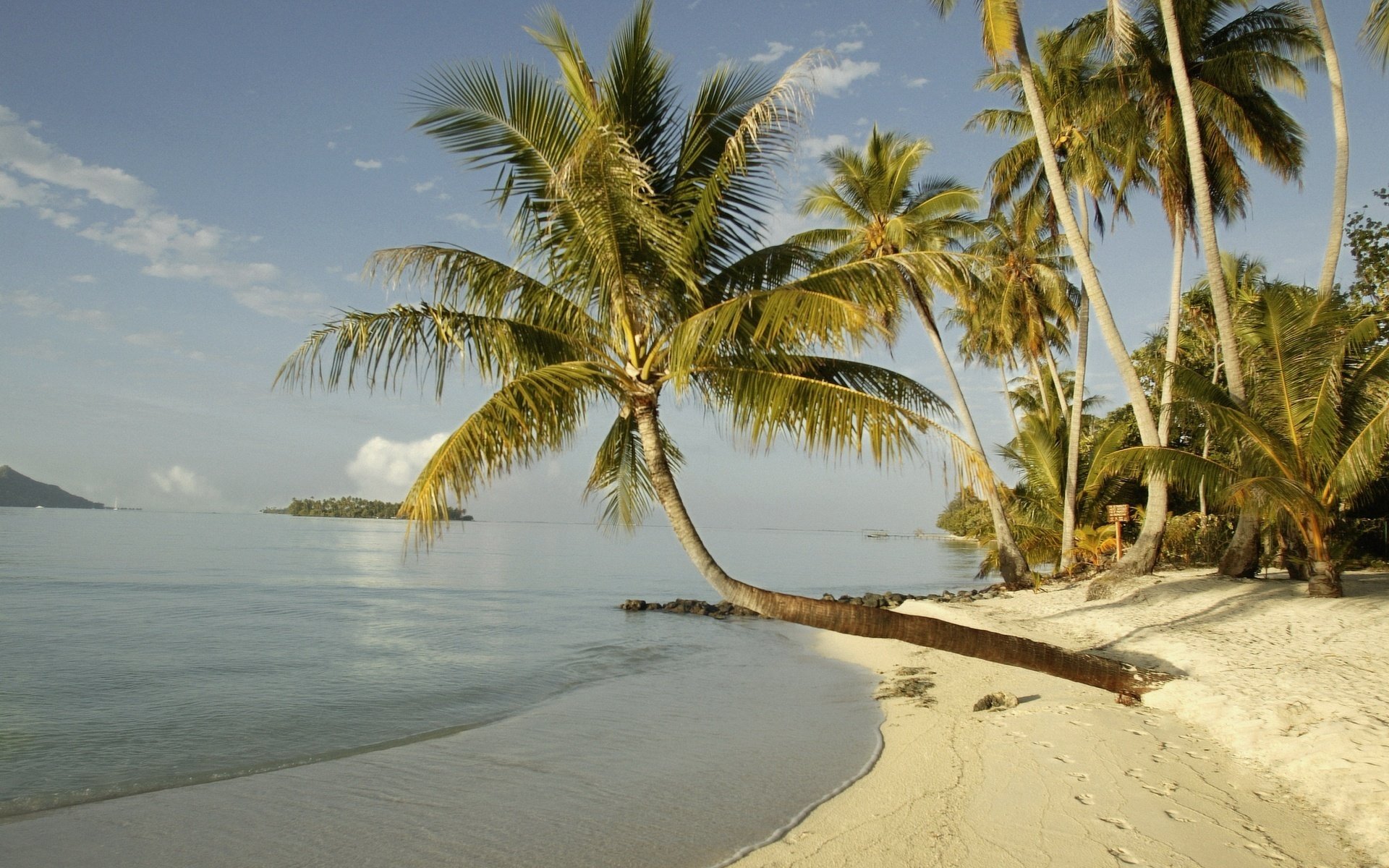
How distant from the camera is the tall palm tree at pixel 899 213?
65.0 feet

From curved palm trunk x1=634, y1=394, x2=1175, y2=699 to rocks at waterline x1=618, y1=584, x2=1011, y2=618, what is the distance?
13023 millimetres

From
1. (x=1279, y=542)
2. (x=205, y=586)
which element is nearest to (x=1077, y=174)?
(x=1279, y=542)

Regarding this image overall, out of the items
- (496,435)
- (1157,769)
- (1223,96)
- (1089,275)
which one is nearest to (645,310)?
(496,435)

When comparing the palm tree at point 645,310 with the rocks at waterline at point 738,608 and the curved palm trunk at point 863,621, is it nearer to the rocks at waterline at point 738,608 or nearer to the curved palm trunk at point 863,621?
the curved palm trunk at point 863,621

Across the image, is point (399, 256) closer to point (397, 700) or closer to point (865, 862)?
point (865, 862)

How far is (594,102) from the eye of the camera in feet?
22.9

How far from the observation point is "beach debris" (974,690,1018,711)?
327 inches

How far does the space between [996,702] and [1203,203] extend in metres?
10.4

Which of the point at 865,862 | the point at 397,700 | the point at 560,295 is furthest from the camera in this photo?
the point at 397,700

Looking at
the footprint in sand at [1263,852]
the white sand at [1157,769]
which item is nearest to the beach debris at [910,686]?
the white sand at [1157,769]

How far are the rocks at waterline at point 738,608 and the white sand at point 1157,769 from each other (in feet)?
31.9

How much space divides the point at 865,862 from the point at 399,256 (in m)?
6.05

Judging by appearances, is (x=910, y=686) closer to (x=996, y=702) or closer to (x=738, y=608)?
(x=996, y=702)

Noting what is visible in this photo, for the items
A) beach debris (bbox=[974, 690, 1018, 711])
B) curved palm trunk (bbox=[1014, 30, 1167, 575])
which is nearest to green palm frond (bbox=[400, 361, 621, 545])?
beach debris (bbox=[974, 690, 1018, 711])
